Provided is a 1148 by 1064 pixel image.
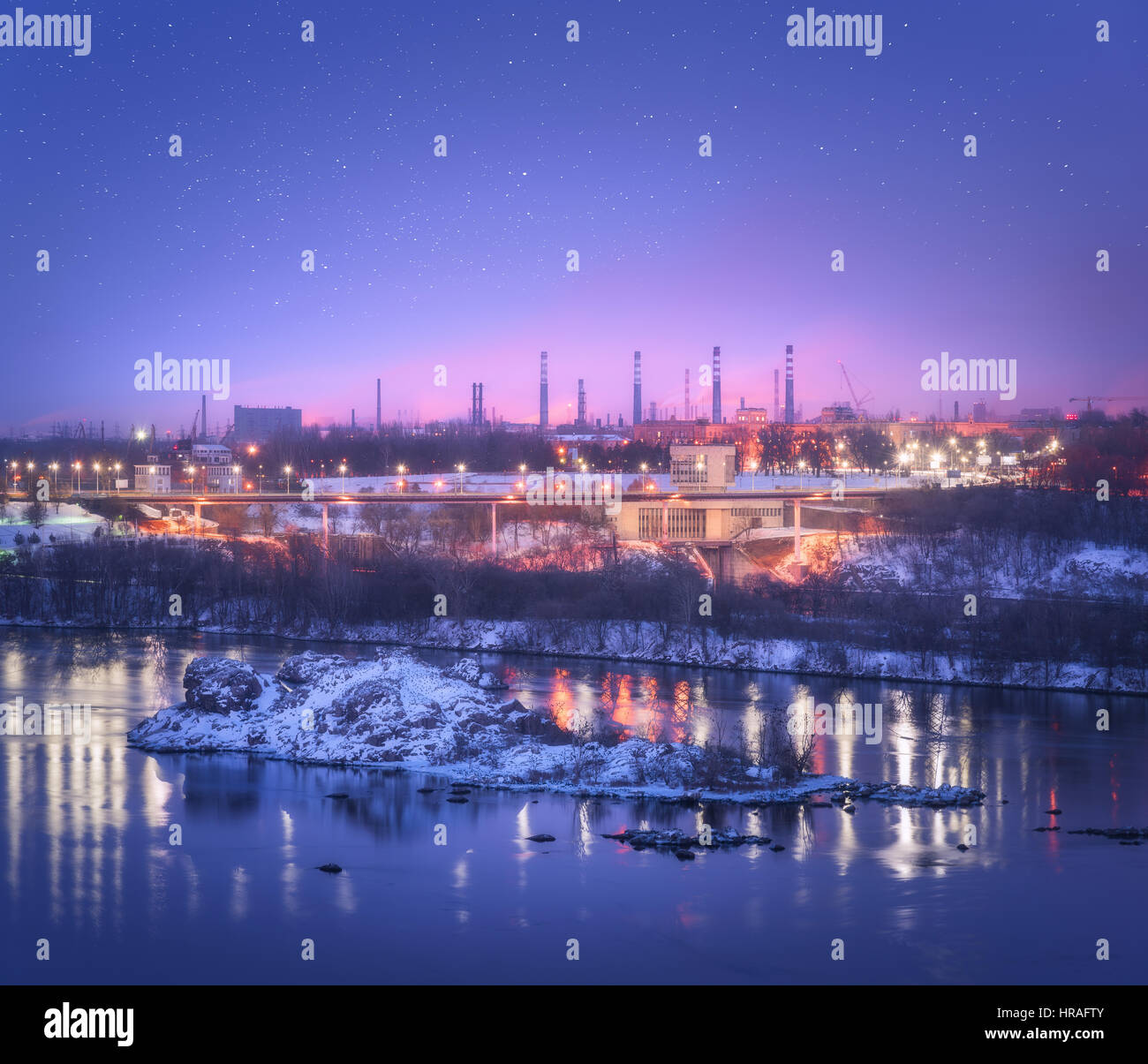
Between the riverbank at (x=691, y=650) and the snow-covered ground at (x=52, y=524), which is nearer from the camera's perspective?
the riverbank at (x=691, y=650)

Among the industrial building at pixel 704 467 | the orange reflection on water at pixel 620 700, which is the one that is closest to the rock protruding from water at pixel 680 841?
the orange reflection on water at pixel 620 700

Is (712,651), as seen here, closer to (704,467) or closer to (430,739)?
(430,739)

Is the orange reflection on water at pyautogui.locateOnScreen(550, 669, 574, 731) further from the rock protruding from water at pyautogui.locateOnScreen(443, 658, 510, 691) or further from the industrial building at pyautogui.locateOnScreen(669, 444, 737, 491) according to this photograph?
the industrial building at pyautogui.locateOnScreen(669, 444, 737, 491)

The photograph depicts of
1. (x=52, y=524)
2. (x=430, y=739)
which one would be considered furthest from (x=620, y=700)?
(x=52, y=524)

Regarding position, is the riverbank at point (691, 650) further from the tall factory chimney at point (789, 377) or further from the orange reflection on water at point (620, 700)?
the tall factory chimney at point (789, 377)

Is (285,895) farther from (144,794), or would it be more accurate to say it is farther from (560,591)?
(560,591)

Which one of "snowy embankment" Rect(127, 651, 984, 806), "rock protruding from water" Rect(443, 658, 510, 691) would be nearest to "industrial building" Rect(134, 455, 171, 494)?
"rock protruding from water" Rect(443, 658, 510, 691)
